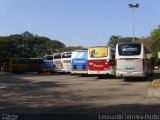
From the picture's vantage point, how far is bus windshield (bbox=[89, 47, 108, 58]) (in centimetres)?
3544

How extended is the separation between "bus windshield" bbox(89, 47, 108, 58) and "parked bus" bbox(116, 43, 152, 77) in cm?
378

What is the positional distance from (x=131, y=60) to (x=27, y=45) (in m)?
94.0

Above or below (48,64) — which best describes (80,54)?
above

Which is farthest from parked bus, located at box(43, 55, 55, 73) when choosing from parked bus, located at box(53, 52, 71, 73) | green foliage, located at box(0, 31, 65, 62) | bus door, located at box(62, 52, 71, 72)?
green foliage, located at box(0, 31, 65, 62)

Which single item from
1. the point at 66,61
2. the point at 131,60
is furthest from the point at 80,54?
the point at 131,60

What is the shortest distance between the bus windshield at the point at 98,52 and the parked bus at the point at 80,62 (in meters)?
4.03

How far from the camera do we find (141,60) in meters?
31.0

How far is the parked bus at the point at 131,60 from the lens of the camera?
1220 inches

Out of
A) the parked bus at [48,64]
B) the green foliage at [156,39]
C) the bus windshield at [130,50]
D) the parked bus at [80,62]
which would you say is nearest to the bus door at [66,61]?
the parked bus at [48,64]

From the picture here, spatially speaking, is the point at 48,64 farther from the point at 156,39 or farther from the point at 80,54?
the point at 156,39

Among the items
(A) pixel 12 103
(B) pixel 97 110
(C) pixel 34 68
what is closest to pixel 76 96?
(A) pixel 12 103

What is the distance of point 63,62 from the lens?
5025cm

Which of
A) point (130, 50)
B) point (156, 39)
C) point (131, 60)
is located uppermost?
point (156, 39)

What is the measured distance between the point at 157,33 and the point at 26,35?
5027cm
